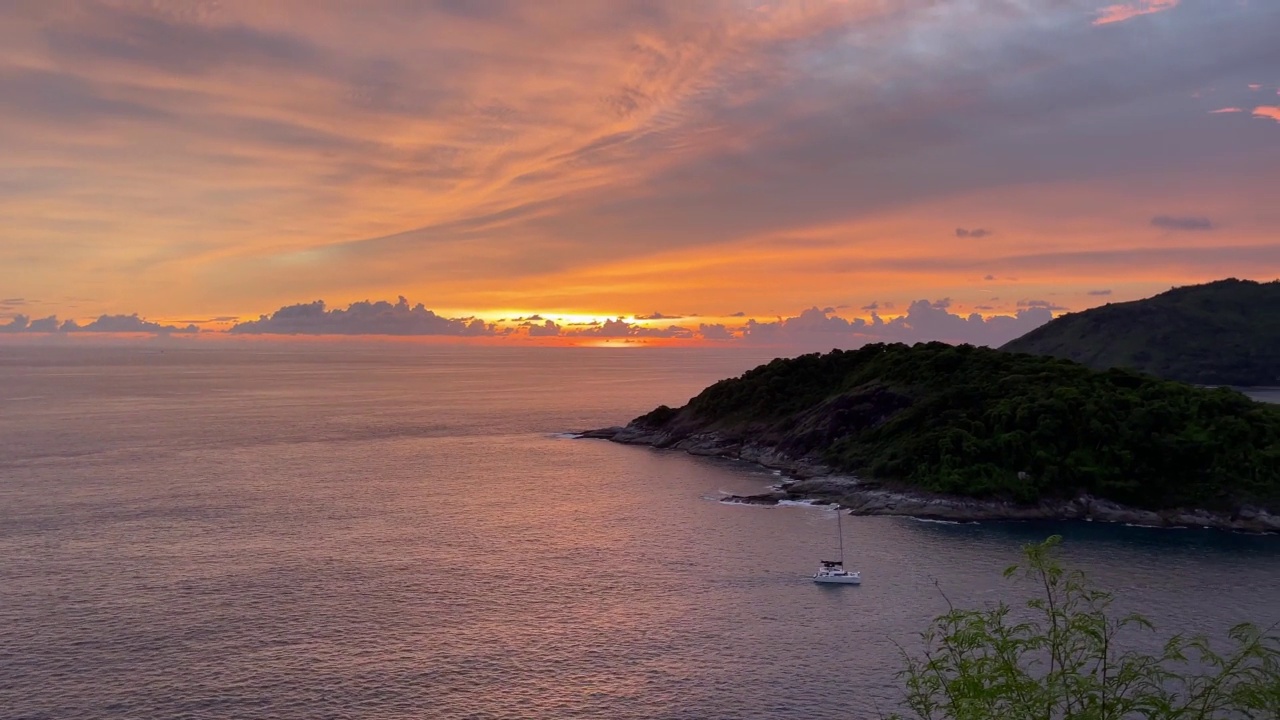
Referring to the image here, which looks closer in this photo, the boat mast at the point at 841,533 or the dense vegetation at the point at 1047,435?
the boat mast at the point at 841,533

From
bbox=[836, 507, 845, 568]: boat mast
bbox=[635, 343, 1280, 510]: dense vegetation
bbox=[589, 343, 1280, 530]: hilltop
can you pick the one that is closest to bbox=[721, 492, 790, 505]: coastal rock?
bbox=[589, 343, 1280, 530]: hilltop

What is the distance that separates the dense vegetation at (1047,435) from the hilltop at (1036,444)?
218mm

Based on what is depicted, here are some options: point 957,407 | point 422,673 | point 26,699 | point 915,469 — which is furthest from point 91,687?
point 957,407

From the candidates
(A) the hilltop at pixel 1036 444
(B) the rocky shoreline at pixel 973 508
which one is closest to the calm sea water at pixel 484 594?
(B) the rocky shoreline at pixel 973 508

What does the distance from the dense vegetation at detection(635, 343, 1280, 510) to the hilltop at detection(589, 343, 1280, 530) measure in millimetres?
218

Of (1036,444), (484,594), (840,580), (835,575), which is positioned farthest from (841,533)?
(484,594)

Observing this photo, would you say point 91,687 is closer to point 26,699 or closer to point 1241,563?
point 26,699

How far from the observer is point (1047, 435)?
5182 inches

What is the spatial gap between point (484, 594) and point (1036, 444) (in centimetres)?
9346

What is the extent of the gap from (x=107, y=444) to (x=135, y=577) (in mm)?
113852

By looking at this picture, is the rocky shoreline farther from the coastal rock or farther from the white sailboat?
the white sailboat

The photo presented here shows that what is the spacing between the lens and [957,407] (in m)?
150

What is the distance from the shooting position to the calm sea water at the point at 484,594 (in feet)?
206

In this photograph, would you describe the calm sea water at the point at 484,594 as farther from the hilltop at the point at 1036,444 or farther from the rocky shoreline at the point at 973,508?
the hilltop at the point at 1036,444
